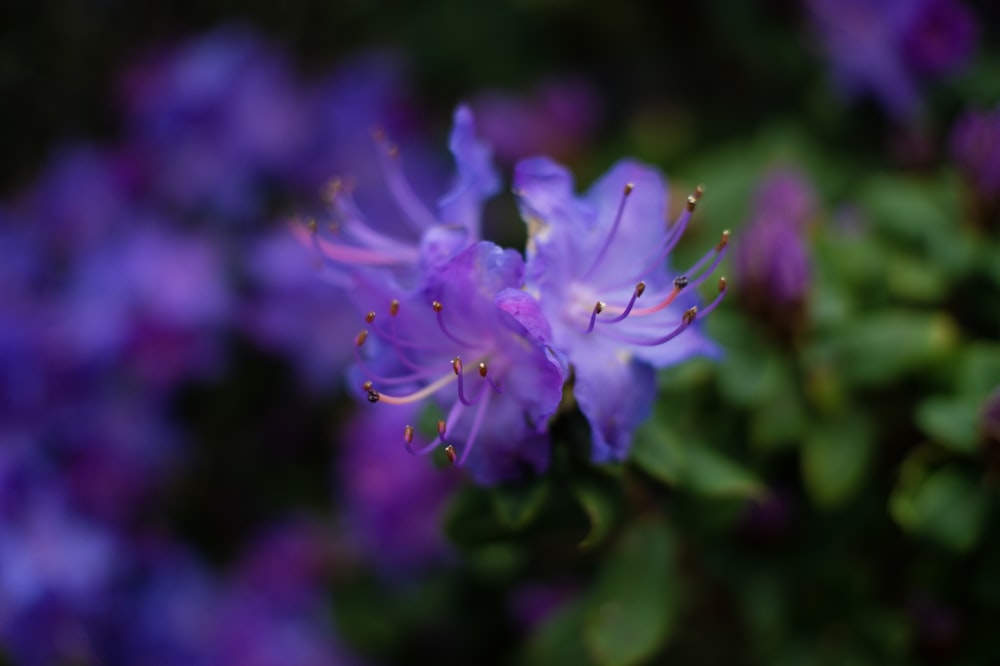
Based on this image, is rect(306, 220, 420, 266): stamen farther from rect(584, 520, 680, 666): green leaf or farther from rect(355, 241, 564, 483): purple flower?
→ rect(584, 520, 680, 666): green leaf

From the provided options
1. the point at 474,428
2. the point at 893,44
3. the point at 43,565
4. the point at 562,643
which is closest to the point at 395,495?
the point at 562,643

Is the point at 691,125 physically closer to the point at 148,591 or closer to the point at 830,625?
the point at 830,625

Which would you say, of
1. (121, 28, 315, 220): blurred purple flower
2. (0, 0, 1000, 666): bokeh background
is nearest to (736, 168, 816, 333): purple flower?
(0, 0, 1000, 666): bokeh background

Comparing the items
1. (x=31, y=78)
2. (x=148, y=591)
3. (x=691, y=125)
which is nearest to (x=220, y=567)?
(x=148, y=591)

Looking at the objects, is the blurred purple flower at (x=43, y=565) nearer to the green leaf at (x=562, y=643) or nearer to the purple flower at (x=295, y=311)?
the purple flower at (x=295, y=311)

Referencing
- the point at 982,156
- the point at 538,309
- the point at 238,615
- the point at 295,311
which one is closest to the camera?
the point at 538,309

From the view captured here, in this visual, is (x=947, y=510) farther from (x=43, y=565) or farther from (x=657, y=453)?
(x=43, y=565)
